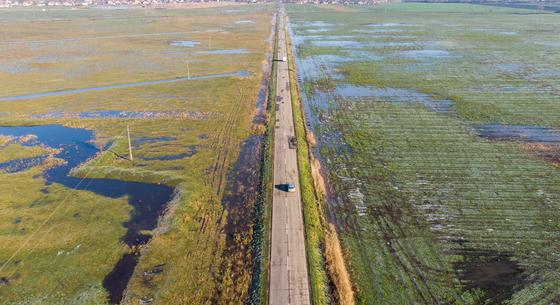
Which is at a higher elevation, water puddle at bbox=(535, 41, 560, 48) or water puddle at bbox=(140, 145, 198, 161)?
water puddle at bbox=(535, 41, 560, 48)

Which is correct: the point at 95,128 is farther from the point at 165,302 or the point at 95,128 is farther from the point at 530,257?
the point at 530,257

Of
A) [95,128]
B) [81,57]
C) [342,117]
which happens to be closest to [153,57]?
[81,57]

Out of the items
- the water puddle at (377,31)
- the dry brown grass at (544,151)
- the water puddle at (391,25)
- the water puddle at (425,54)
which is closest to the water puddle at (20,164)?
the dry brown grass at (544,151)

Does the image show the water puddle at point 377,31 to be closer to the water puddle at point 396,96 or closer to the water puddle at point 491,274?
the water puddle at point 396,96

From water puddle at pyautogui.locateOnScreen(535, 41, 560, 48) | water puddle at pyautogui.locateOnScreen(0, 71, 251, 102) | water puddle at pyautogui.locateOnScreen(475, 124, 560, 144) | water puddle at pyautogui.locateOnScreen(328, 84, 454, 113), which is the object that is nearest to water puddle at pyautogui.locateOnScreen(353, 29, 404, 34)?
water puddle at pyautogui.locateOnScreen(535, 41, 560, 48)

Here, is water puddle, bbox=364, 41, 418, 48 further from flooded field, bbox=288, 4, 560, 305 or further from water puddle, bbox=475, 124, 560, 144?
water puddle, bbox=475, 124, 560, 144

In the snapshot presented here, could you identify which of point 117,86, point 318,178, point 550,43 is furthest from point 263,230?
point 550,43
